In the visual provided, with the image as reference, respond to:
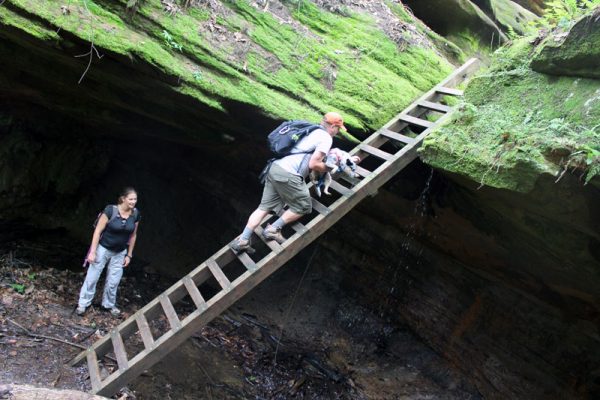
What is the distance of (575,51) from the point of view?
4352mm

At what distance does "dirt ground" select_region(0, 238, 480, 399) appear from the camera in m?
5.54

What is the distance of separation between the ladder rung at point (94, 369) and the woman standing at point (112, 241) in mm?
1184

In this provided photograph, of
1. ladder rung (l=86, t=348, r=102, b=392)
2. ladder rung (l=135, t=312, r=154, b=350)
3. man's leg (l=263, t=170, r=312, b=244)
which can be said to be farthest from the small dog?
ladder rung (l=86, t=348, r=102, b=392)

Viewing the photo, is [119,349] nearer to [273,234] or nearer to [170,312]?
[170,312]

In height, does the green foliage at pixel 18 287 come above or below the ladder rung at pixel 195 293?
below

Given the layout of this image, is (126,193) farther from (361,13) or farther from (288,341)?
(361,13)

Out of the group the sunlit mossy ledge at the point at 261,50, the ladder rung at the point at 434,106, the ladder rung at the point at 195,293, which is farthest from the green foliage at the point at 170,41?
the ladder rung at the point at 434,106

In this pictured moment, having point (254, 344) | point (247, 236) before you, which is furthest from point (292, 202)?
point (254, 344)

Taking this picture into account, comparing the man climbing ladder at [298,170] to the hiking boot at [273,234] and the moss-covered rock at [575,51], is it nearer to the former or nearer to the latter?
the hiking boot at [273,234]

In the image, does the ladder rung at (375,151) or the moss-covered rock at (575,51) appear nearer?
the moss-covered rock at (575,51)

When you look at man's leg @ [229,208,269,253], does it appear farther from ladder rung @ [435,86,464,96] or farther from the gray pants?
ladder rung @ [435,86,464,96]

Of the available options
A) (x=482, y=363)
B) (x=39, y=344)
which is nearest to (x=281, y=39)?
(x=39, y=344)

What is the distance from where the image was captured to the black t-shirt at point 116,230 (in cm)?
604

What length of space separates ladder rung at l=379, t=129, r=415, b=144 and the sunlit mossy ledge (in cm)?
23
